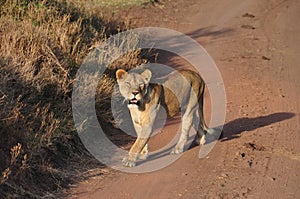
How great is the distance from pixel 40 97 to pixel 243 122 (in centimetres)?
303

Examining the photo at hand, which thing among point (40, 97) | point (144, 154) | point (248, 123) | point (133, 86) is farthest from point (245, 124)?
point (40, 97)

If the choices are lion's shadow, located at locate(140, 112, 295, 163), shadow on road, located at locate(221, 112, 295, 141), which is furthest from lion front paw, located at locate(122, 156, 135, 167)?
shadow on road, located at locate(221, 112, 295, 141)

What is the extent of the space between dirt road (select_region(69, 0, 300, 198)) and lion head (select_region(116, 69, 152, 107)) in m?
0.90

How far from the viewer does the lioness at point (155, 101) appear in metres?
6.52

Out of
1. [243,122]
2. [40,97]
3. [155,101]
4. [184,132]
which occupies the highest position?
[155,101]

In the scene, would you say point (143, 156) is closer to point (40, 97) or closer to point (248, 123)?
point (40, 97)

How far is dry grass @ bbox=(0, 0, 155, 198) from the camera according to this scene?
6.16 meters

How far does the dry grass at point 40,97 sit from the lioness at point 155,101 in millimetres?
705

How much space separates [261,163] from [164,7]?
990 centimetres

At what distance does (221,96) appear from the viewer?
31.0 ft

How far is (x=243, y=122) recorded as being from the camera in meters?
8.48

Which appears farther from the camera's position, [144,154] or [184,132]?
[184,132]

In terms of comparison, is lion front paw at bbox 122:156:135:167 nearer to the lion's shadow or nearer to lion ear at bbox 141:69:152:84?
the lion's shadow

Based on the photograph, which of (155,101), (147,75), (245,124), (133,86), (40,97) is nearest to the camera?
(133,86)
